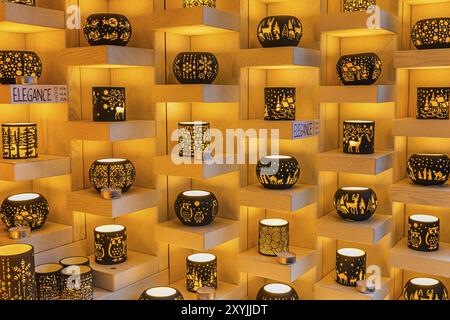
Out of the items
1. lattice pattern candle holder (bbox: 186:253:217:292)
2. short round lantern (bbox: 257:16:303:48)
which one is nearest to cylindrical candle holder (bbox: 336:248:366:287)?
lattice pattern candle holder (bbox: 186:253:217:292)

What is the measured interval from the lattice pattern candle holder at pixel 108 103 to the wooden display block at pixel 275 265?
A: 2.35 ft

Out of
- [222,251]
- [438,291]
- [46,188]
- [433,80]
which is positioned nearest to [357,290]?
[438,291]

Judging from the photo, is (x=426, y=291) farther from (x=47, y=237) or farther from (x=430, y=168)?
(x=47, y=237)

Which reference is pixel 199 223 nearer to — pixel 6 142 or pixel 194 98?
pixel 194 98

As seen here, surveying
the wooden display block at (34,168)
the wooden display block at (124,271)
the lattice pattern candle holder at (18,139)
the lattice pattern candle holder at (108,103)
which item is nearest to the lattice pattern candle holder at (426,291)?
the wooden display block at (124,271)

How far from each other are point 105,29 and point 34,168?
0.54 metres

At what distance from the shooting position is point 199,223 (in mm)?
2041

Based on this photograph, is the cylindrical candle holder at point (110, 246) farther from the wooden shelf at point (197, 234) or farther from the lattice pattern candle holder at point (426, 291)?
the lattice pattern candle holder at point (426, 291)

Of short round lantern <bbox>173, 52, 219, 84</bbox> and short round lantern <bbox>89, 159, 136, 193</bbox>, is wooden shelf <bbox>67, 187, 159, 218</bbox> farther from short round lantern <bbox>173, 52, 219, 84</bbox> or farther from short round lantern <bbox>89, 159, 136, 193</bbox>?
short round lantern <bbox>173, 52, 219, 84</bbox>

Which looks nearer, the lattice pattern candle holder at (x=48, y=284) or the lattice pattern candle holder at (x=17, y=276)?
the lattice pattern candle holder at (x=17, y=276)

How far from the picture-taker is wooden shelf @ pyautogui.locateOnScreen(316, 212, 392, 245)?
196 cm

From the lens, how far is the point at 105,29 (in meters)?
1.92

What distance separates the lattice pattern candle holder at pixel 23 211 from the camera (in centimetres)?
191

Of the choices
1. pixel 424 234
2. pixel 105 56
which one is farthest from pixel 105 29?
pixel 424 234
